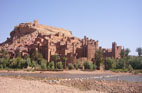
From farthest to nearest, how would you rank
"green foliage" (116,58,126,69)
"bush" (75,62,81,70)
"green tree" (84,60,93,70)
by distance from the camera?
1. "green foliage" (116,58,126,69)
2. "green tree" (84,60,93,70)
3. "bush" (75,62,81,70)

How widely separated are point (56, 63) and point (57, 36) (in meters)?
29.0

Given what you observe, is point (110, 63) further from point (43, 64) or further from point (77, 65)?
point (43, 64)

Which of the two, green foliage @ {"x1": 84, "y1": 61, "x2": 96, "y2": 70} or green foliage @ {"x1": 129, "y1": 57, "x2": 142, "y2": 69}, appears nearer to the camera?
green foliage @ {"x1": 84, "y1": 61, "x2": 96, "y2": 70}

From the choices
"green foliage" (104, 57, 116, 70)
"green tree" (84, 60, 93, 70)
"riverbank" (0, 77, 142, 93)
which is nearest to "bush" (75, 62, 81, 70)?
"green tree" (84, 60, 93, 70)

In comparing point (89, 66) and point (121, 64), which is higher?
point (121, 64)

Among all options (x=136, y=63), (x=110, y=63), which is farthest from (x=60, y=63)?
(x=136, y=63)

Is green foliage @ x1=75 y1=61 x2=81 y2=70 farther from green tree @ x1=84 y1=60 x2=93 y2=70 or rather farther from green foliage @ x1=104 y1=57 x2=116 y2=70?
green foliage @ x1=104 y1=57 x2=116 y2=70

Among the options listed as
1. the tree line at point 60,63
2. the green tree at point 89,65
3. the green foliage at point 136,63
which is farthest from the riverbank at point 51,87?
the green foliage at point 136,63

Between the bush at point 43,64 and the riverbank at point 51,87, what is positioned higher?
the bush at point 43,64

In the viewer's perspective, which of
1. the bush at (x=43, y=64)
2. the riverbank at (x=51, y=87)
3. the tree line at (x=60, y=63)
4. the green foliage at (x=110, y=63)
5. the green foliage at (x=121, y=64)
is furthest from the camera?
the green foliage at (x=121, y=64)

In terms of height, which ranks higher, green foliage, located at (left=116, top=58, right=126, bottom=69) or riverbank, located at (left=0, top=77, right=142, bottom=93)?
green foliage, located at (left=116, top=58, right=126, bottom=69)

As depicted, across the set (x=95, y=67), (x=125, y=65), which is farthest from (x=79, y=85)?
(x=125, y=65)

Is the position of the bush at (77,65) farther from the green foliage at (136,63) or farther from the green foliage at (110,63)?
the green foliage at (136,63)

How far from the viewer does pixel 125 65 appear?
60.0 m
